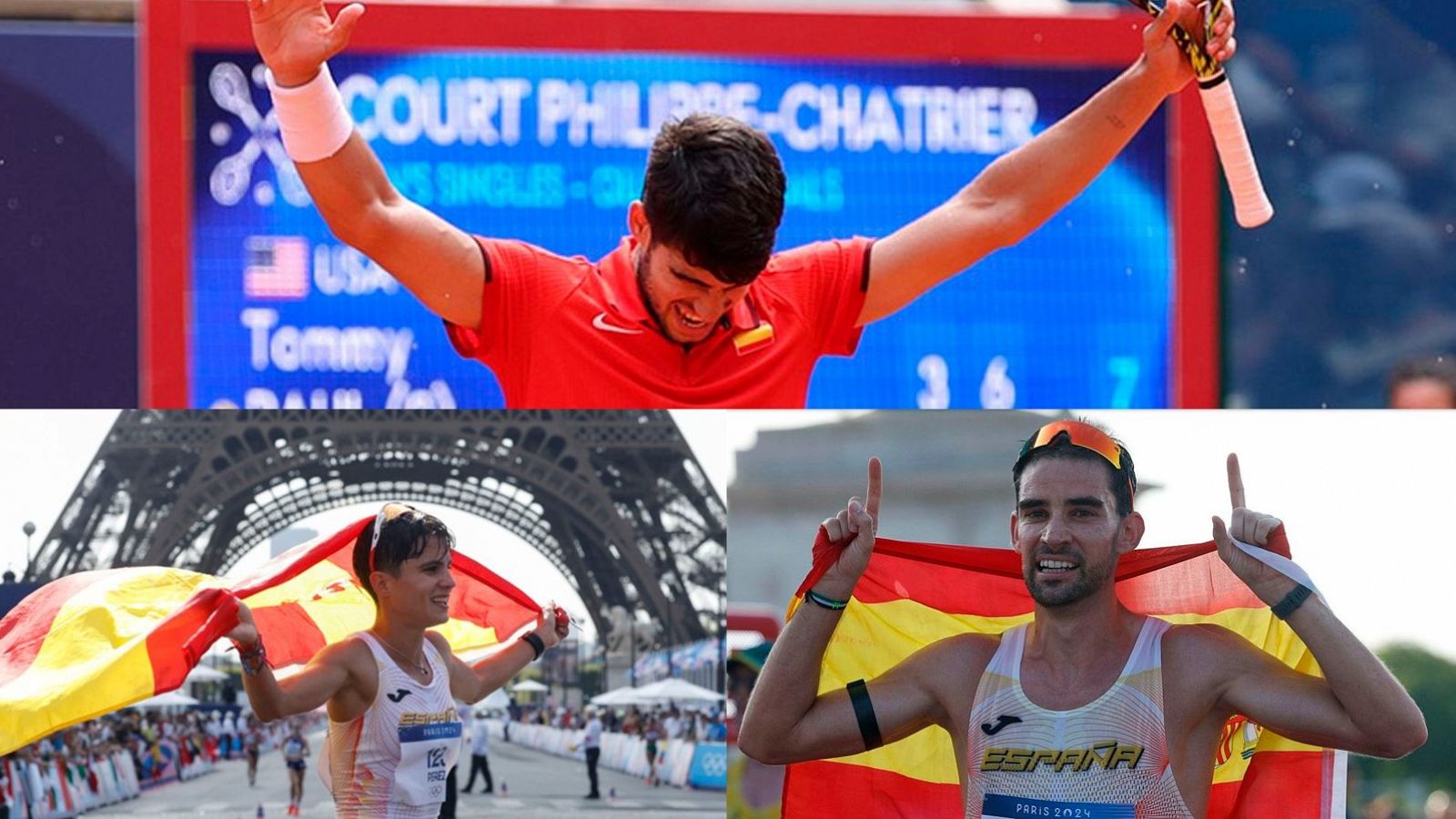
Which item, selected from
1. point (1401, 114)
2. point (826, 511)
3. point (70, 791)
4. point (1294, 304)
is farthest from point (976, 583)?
point (1401, 114)

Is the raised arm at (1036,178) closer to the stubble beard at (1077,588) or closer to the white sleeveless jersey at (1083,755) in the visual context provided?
the stubble beard at (1077,588)

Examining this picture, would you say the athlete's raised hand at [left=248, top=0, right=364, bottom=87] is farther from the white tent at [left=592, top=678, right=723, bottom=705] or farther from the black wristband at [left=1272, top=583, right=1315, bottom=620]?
the black wristband at [left=1272, top=583, right=1315, bottom=620]

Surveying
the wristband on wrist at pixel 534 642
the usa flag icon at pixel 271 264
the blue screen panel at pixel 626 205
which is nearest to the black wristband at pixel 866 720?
the wristband on wrist at pixel 534 642

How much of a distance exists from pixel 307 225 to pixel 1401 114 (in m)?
3.05

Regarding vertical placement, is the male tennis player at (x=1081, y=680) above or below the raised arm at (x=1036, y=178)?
below

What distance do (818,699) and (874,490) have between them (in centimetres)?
31

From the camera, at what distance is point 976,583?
273 cm

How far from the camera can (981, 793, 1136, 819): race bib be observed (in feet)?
7.95

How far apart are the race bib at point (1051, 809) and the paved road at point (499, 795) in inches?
25.4

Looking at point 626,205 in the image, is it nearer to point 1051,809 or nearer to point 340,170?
point 340,170

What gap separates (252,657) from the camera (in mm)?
2760

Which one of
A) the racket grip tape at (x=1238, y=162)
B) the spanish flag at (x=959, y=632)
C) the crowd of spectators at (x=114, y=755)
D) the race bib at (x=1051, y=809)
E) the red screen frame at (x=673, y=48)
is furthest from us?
the red screen frame at (x=673, y=48)

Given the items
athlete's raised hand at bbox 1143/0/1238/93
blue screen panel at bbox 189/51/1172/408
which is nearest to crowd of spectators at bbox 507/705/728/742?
athlete's raised hand at bbox 1143/0/1238/93

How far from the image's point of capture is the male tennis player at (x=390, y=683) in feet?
9.15
